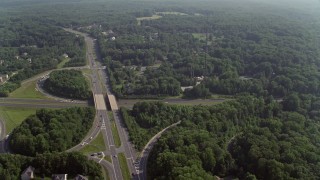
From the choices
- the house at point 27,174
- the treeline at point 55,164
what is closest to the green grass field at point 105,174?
the treeline at point 55,164

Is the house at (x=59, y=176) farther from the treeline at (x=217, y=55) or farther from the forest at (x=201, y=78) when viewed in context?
the treeline at (x=217, y=55)

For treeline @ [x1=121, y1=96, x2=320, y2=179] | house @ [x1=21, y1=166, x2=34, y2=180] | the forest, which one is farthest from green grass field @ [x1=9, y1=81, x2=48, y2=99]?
house @ [x1=21, y1=166, x2=34, y2=180]

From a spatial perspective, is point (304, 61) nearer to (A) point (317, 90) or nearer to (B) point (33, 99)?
(A) point (317, 90)

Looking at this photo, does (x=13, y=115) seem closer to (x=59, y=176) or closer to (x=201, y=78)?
(x=59, y=176)

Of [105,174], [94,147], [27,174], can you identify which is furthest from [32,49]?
[105,174]

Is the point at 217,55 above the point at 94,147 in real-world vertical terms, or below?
above
